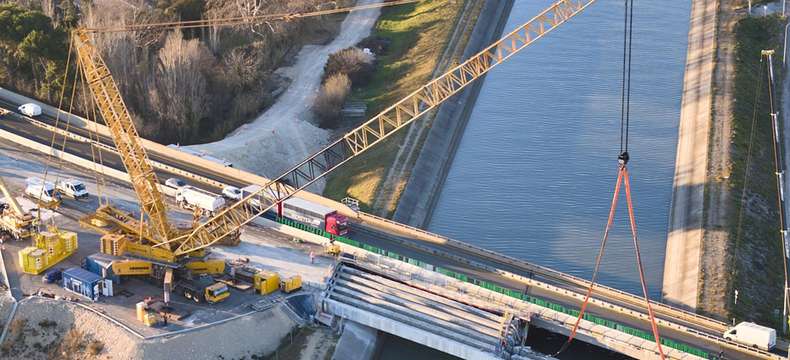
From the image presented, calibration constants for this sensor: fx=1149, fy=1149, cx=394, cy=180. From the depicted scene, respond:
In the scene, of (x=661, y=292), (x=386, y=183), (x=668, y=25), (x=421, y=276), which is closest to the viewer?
(x=421, y=276)

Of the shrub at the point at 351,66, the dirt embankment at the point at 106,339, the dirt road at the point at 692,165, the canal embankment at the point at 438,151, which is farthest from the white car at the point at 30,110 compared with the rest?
the dirt road at the point at 692,165

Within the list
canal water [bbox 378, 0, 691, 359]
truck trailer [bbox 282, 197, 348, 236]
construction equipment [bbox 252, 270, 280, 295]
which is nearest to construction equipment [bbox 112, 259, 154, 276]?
construction equipment [bbox 252, 270, 280, 295]

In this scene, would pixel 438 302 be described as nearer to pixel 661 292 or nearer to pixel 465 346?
pixel 465 346

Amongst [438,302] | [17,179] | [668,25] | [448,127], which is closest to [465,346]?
[438,302]

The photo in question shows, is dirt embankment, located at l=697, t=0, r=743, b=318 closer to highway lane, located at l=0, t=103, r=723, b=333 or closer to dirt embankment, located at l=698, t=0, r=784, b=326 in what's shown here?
dirt embankment, located at l=698, t=0, r=784, b=326

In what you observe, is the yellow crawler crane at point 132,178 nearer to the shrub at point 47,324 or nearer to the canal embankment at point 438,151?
the shrub at point 47,324

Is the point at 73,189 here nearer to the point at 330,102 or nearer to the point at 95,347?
the point at 95,347

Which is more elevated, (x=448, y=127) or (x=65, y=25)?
(x=65, y=25)
